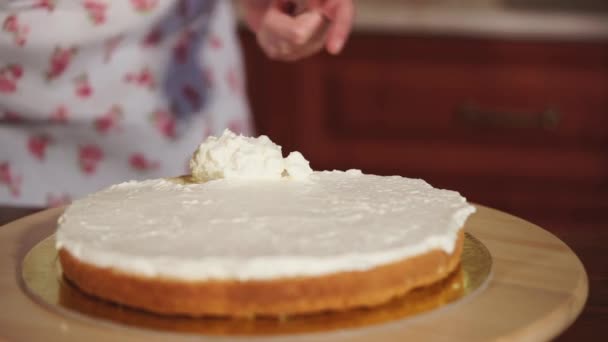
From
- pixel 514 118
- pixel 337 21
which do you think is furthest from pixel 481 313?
pixel 514 118

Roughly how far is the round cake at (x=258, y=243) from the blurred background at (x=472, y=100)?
4.35ft

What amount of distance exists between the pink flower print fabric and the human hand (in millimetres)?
233

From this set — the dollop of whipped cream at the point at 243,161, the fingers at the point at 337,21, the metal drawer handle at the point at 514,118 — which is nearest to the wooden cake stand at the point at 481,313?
the dollop of whipped cream at the point at 243,161

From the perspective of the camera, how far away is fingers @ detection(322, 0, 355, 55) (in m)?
1.27

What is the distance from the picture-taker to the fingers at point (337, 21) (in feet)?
4.18

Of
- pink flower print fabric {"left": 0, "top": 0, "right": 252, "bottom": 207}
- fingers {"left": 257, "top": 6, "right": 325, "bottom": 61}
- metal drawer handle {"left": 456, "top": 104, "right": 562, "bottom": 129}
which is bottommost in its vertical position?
metal drawer handle {"left": 456, "top": 104, "right": 562, "bottom": 129}

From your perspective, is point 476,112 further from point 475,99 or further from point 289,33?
point 289,33

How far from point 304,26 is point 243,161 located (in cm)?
43

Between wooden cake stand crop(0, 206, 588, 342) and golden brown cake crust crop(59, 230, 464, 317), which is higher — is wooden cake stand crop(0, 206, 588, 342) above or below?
below

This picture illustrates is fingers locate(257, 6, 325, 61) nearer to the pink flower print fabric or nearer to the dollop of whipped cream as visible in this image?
the pink flower print fabric

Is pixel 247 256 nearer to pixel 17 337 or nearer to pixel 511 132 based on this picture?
pixel 17 337

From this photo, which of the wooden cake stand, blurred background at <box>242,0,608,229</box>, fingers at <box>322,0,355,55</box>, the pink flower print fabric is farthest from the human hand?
blurred background at <box>242,0,608,229</box>

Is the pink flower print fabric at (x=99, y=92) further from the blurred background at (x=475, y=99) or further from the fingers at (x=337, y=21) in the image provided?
the blurred background at (x=475, y=99)

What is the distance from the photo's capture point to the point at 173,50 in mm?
1601
